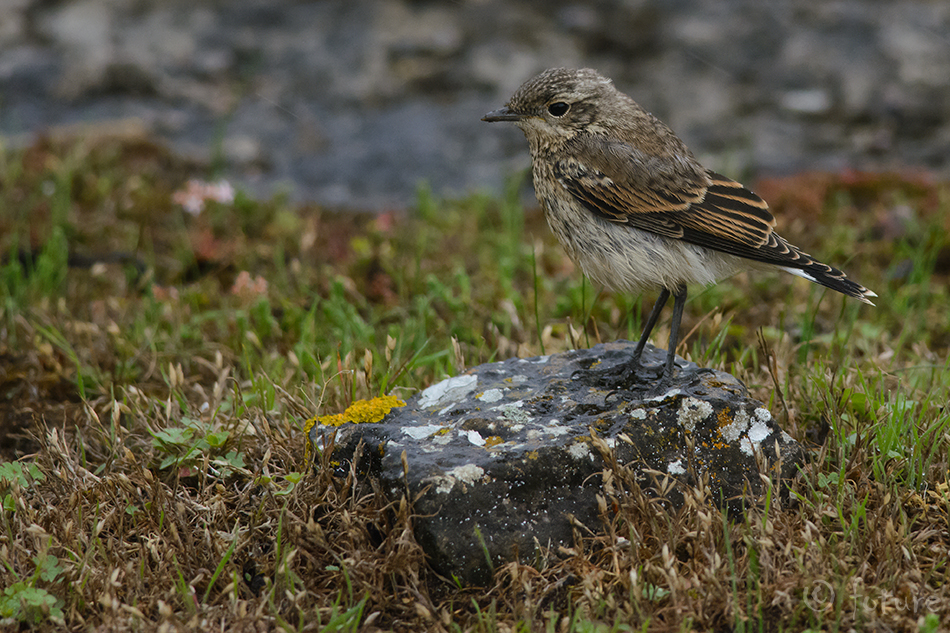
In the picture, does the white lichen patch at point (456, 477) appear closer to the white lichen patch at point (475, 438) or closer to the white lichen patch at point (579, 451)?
the white lichen patch at point (475, 438)

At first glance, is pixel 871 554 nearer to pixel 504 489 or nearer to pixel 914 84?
pixel 504 489

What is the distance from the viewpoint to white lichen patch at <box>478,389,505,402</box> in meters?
4.50

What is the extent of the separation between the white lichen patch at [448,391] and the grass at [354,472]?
0.29m

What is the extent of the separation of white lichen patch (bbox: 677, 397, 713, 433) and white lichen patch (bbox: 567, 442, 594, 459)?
1.64 ft

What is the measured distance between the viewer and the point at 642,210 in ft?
15.7

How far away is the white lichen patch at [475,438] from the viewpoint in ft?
13.5

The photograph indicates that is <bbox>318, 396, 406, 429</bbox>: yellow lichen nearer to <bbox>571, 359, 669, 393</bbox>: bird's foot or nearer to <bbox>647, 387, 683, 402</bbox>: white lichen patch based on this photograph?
<bbox>571, 359, 669, 393</bbox>: bird's foot

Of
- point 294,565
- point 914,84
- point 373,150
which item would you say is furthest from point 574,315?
point 914,84

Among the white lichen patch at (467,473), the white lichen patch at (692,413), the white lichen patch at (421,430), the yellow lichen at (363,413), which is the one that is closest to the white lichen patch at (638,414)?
the white lichen patch at (692,413)

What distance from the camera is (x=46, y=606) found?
11.9 ft

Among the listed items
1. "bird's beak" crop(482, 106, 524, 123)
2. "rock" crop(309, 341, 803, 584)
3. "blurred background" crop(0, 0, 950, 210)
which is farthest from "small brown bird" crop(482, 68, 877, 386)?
"blurred background" crop(0, 0, 950, 210)

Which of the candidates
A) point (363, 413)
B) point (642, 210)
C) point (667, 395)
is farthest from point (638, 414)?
point (363, 413)

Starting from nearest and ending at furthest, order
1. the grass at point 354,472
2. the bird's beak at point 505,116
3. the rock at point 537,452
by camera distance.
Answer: the grass at point 354,472, the rock at point 537,452, the bird's beak at point 505,116

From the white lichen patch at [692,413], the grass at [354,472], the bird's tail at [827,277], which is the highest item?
the bird's tail at [827,277]
